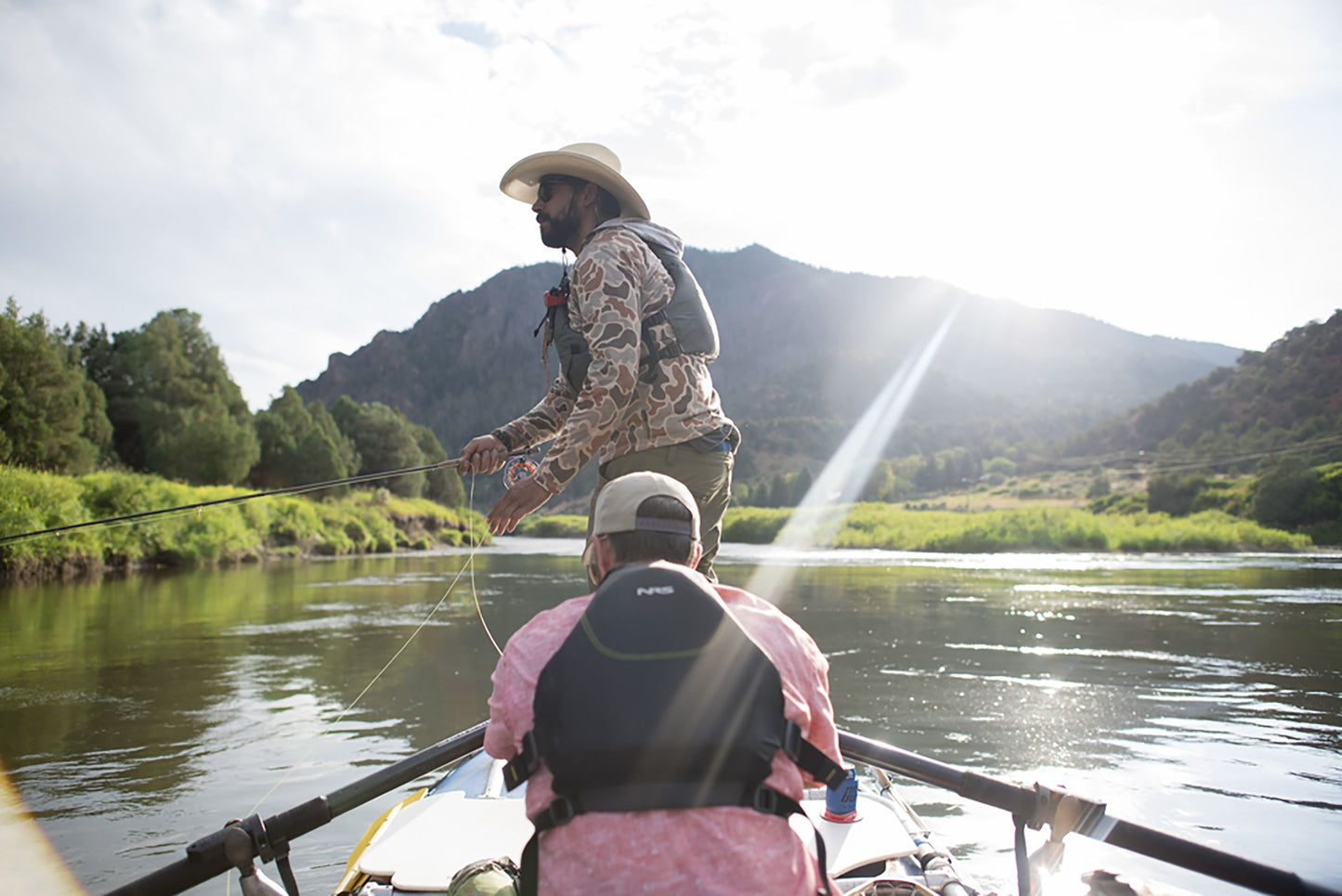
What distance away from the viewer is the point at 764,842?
5.66 feet

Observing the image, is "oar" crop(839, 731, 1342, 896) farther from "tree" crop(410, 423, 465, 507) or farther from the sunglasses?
"tree" crop(410, 423, 465, 507)

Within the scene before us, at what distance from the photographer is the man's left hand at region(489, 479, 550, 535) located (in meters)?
3.47

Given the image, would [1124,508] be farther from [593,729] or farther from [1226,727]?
[593,729]

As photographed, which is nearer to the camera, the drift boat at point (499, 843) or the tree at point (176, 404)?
the drift boat at point (499, 843)

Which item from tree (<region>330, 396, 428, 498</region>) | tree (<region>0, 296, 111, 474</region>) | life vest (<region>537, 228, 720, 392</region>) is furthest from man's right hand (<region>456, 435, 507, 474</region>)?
tree (<region>330, 396, 428, 498</region>)

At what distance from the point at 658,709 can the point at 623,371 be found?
6.42ft

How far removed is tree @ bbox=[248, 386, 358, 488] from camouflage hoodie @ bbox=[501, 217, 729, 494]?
182 ft

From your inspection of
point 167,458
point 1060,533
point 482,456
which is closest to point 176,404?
point 167,458

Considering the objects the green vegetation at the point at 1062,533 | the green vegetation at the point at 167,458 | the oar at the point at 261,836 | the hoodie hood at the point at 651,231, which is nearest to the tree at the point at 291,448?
the green vegetation at the point at 167,458

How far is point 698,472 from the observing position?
12.1 ft

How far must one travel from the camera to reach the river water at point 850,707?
222 inches

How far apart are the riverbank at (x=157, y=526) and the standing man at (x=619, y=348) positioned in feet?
32.1

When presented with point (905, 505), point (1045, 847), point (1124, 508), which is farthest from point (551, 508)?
point (1045, 847)

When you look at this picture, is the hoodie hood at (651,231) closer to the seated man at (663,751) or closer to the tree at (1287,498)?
the seated man at (663,751)
